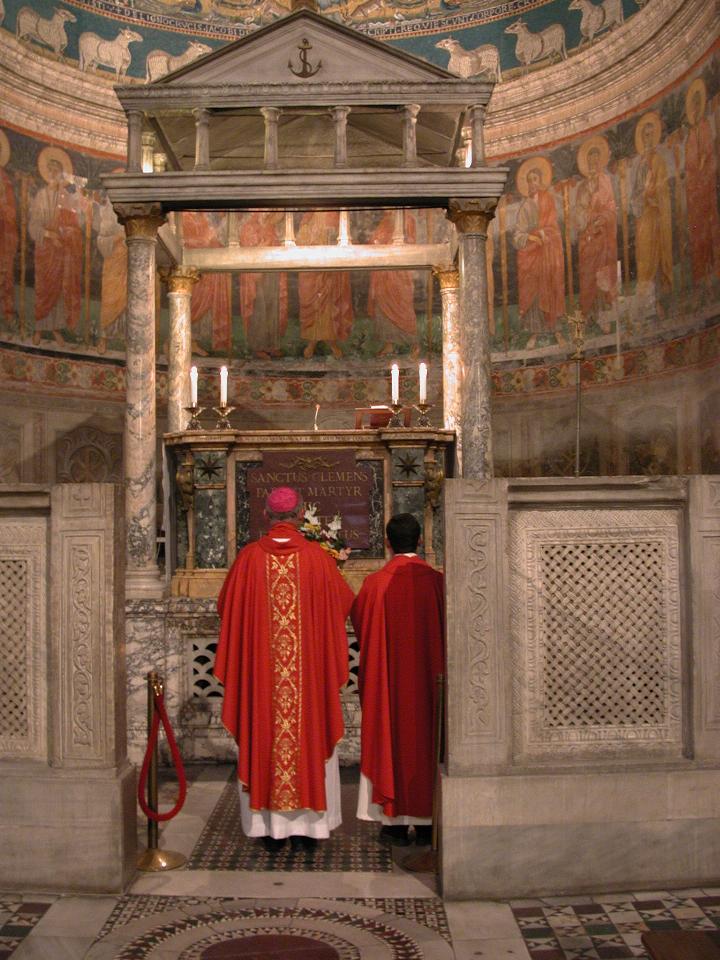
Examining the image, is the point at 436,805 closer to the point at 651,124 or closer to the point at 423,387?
the point at 423,387

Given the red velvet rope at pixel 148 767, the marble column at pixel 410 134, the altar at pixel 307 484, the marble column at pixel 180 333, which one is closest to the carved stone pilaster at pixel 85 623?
the red velvet rope at pixel 148 767

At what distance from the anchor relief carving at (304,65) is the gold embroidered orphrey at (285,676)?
490cm

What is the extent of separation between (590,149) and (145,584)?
8.84 metres

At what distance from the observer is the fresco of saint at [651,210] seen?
12584mm

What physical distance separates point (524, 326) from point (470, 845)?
10.2m

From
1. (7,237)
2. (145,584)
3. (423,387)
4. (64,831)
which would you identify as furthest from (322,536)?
(7,237)

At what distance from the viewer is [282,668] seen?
586 centimetres

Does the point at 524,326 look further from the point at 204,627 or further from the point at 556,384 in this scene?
the point at 204,627

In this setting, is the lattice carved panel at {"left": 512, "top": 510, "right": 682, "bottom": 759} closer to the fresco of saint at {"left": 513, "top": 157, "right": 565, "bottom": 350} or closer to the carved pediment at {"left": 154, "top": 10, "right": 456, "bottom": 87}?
the carved pediment at {"left": 154, "top": 10, "right": 456, "bottom": 87}

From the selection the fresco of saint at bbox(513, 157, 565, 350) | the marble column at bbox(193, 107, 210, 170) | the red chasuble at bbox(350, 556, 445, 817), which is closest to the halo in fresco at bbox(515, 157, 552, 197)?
the fresco of saint at bbox(513, 157, 565, 350)

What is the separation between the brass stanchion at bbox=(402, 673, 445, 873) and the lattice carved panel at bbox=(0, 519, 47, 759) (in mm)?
2040

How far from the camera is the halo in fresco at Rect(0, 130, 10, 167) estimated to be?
1322 centimetres

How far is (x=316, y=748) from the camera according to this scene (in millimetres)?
5816

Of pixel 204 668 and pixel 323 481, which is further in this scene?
pixel 323 481
